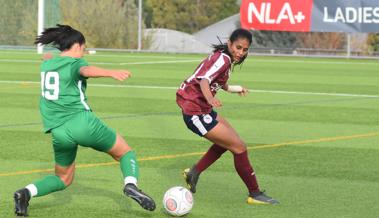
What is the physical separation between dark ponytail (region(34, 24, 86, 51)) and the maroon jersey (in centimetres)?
140

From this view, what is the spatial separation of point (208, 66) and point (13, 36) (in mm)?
37670

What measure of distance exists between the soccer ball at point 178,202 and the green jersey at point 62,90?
3.62ft

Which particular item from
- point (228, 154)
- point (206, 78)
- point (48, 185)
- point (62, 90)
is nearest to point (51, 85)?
point (62, 90)

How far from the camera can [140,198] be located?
8477 mm

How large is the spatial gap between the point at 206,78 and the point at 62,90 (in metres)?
1.60

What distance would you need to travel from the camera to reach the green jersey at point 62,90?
28.6 ft

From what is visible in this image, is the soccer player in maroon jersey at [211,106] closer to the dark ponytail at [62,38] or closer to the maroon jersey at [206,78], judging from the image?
the maroon jersey at [206,78]

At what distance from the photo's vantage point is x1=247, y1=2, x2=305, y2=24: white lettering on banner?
3897 centimetres

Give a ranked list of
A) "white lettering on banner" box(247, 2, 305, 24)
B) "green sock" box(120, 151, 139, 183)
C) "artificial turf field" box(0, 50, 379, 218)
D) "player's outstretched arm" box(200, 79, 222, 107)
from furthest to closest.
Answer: "white lettering on banner" box(247, 2, 305, 24), "artificial turf field" box(0, 50, 379, 218), "player's outstretched arm" box(200, 79, 222, 107), "green sock" box(120, 151, 139, 183)

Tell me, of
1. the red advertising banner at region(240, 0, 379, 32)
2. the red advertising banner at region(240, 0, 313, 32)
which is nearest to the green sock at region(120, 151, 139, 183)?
the red advertising banner at region(240, 0, 379, 32)

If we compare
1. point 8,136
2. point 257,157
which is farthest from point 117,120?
point 257,157

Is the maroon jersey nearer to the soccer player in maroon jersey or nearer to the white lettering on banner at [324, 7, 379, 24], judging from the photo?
the soccer player in maroon jersey

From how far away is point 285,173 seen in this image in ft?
38.4

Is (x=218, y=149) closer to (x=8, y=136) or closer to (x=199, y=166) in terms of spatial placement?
(x=199, y=166)
